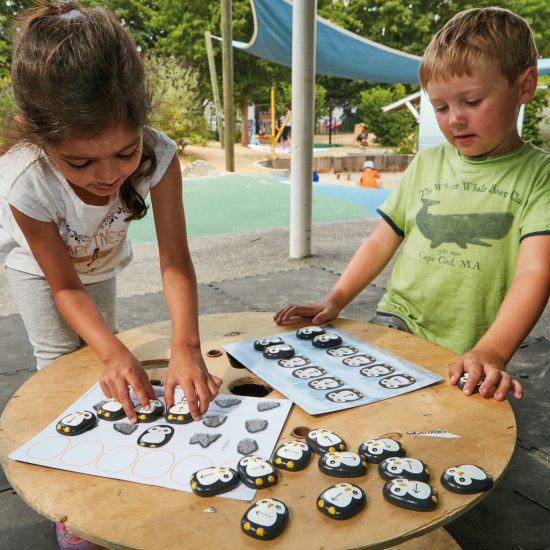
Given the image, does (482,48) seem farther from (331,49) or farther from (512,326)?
(331,49)

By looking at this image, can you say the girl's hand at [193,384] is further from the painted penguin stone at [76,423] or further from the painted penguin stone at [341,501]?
the painted penguin stone at [341,501]

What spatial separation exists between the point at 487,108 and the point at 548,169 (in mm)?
227

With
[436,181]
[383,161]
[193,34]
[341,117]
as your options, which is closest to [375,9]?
[341,117]

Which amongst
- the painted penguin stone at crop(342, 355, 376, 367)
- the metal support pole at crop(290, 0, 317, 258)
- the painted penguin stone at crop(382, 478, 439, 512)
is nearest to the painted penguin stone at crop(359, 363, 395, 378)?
the painted penguin stone at crop(342, 355, 376, 367)

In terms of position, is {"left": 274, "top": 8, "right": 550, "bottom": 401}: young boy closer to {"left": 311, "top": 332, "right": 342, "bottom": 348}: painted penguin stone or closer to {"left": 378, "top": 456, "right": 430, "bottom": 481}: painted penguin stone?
{"left": 311, "top": 332, "right": 342, "bottom": 348}: painted penguin stone

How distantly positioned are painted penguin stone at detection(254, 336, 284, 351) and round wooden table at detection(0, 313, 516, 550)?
8 cm

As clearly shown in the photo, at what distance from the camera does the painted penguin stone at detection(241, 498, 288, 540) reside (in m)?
0.58

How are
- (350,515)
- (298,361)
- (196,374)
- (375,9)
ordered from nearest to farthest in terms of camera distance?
(350,515) → (196,374) → (298,361) → (375,9)

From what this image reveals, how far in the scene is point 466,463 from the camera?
0.71m

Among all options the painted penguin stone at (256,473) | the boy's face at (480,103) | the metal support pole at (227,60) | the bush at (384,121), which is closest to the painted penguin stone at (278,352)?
the painted penguin stone at (256,473)

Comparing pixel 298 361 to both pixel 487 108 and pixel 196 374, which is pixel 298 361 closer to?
pixel 196 374

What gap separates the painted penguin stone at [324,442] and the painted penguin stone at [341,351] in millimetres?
295

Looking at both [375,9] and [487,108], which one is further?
[375,9]

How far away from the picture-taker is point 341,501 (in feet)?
2.02
